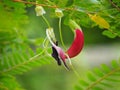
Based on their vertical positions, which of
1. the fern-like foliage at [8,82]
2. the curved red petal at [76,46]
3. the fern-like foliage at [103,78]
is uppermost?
the curved red petal at [76,46]

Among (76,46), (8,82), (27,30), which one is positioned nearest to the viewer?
(76,46)

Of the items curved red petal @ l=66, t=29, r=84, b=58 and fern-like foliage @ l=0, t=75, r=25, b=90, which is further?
fern-like foliage @ l=0, t=75, r=25, b=90

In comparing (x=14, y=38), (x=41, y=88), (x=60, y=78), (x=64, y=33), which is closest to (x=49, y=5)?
(x=14, y=38)

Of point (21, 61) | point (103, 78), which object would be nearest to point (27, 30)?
point (21, 61)

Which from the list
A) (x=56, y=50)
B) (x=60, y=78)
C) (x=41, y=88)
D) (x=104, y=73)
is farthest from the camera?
(x=60, y=78)

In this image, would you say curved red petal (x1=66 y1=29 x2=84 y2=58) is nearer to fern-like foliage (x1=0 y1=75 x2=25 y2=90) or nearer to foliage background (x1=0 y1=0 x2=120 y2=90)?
foliage background (x1=0 y1=0 x2=120 y2=90)

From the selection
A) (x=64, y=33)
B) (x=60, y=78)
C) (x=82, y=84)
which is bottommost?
(x=60, y=78)

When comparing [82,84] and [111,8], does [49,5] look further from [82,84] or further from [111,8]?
[82,84]

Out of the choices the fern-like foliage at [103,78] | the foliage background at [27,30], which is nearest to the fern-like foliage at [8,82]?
the foliage background at [27,30]

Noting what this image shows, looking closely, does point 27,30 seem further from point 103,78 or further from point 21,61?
point 103,78

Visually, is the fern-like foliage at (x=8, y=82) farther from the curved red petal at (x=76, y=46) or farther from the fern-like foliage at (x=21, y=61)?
the curved red petal at (x=76, y=46)

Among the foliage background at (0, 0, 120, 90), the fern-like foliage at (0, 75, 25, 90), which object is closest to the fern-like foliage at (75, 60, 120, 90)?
the foliage background at (0, 0, 120, 90)
